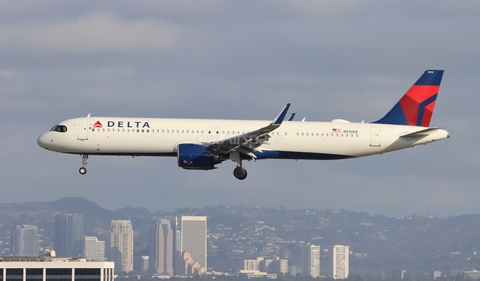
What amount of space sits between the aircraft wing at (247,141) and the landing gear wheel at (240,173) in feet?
4.72

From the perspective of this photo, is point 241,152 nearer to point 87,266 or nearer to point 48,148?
point 48,148

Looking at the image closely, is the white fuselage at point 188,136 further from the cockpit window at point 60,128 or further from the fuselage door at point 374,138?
the cockpit window at point 60,128

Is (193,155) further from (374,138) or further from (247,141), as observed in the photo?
(374,138)

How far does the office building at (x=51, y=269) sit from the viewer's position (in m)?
96.7

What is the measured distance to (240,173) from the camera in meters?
72.9

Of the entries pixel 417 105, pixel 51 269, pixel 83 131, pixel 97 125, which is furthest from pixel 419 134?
pixel 51 269

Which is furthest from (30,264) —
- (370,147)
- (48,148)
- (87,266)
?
(370,147)

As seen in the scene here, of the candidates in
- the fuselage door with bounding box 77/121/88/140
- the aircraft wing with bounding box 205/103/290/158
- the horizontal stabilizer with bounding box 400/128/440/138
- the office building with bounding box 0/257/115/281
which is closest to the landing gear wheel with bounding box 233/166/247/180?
the aircraft wing with bounding box 205/103/290/158

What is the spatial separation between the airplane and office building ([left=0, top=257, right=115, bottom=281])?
85.1 ft

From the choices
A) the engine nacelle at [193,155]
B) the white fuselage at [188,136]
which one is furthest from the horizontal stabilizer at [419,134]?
the engine nacelle at [193,155]

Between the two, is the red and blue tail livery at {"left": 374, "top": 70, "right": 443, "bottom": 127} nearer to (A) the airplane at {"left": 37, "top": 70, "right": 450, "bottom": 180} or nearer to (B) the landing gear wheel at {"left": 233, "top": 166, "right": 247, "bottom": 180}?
(A) the airplane at {"left": 37, "top": 70, "right": 450, "bottom": 180}

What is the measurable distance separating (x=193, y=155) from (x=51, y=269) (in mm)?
33555

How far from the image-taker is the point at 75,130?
7319cm

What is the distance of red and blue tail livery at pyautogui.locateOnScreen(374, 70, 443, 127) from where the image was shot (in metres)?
78.4
